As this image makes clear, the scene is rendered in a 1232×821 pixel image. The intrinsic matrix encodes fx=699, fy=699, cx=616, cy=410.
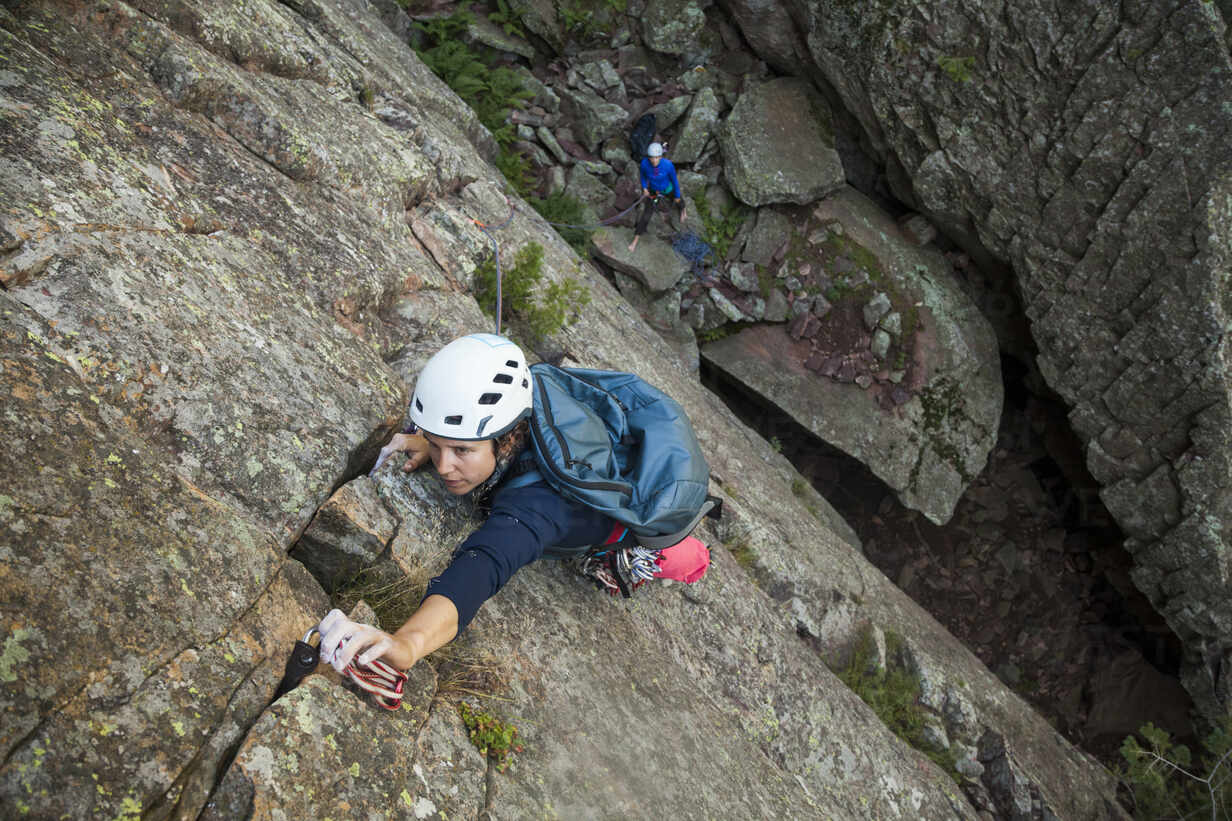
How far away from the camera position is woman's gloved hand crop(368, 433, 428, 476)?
4.51 meters

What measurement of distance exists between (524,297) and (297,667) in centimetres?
535

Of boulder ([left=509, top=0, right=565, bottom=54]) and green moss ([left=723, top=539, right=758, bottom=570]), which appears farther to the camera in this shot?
boulder ([left=509, top=0, right=565, bottom=54])

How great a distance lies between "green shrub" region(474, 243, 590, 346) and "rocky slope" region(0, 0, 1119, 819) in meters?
0.31

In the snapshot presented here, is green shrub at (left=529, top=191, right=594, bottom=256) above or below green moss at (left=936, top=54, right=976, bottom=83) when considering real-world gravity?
below

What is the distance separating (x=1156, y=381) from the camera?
40.4 feet

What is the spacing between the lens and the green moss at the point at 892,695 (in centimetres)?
812

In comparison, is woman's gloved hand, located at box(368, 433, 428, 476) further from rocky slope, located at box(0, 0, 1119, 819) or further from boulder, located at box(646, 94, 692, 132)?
boulder, located at box(646, 94, 692, 132)

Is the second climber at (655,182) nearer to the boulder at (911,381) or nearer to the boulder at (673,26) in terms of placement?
the boulder at (911,381)

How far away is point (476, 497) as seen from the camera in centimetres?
486

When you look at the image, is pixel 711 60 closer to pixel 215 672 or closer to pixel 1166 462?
pixel 1166 462

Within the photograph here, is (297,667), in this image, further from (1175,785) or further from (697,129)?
(697,129)

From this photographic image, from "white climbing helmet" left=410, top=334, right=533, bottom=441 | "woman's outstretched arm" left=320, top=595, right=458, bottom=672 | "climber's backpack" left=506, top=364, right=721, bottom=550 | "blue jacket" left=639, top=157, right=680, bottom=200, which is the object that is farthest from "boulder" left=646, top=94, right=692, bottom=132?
"woman's outstretched arm" left=320, top=595, right=458, bottom=672

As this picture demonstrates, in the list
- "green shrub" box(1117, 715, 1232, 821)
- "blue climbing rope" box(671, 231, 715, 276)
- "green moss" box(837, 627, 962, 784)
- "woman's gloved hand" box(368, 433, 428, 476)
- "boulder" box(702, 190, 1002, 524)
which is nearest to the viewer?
"woman's gloved hand" box(368, 433, 428, 476)

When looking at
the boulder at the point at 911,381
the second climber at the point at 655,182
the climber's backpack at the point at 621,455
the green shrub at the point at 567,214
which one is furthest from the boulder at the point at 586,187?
the climber's backpack at the point at 621,455
